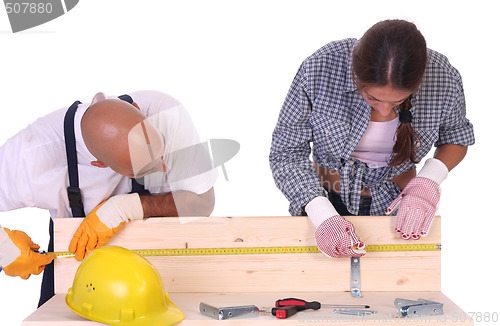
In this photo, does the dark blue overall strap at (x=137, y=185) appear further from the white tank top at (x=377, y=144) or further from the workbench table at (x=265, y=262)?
the white tank top at (x=377, y=144)

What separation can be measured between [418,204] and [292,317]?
0.71 m

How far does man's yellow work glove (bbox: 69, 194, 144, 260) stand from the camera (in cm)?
251

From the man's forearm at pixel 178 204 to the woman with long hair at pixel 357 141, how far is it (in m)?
0.39

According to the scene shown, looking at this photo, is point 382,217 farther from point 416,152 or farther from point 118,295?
point 118,295

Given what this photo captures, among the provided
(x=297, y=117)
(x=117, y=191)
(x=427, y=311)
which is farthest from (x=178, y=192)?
(x=427, y=311)

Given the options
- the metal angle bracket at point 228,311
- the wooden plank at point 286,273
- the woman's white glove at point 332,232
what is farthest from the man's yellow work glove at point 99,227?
the woman's white glove at point 332,232

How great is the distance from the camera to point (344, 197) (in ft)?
8.95

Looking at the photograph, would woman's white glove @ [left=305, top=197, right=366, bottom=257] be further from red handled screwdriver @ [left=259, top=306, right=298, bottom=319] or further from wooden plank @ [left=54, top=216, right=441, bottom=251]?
red handled screwdriver @ [left=259, top=306, right=298, bottom=319]

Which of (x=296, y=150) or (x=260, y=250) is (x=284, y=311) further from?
(x=296, y=150)

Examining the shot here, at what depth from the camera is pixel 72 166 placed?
107 inches

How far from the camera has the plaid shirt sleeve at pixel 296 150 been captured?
8.39 ft

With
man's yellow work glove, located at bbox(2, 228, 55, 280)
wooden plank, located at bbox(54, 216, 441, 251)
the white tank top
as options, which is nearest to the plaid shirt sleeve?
wooden plank, located at bbox(54, 216, 441, 251)

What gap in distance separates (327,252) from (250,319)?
18.0 inches
